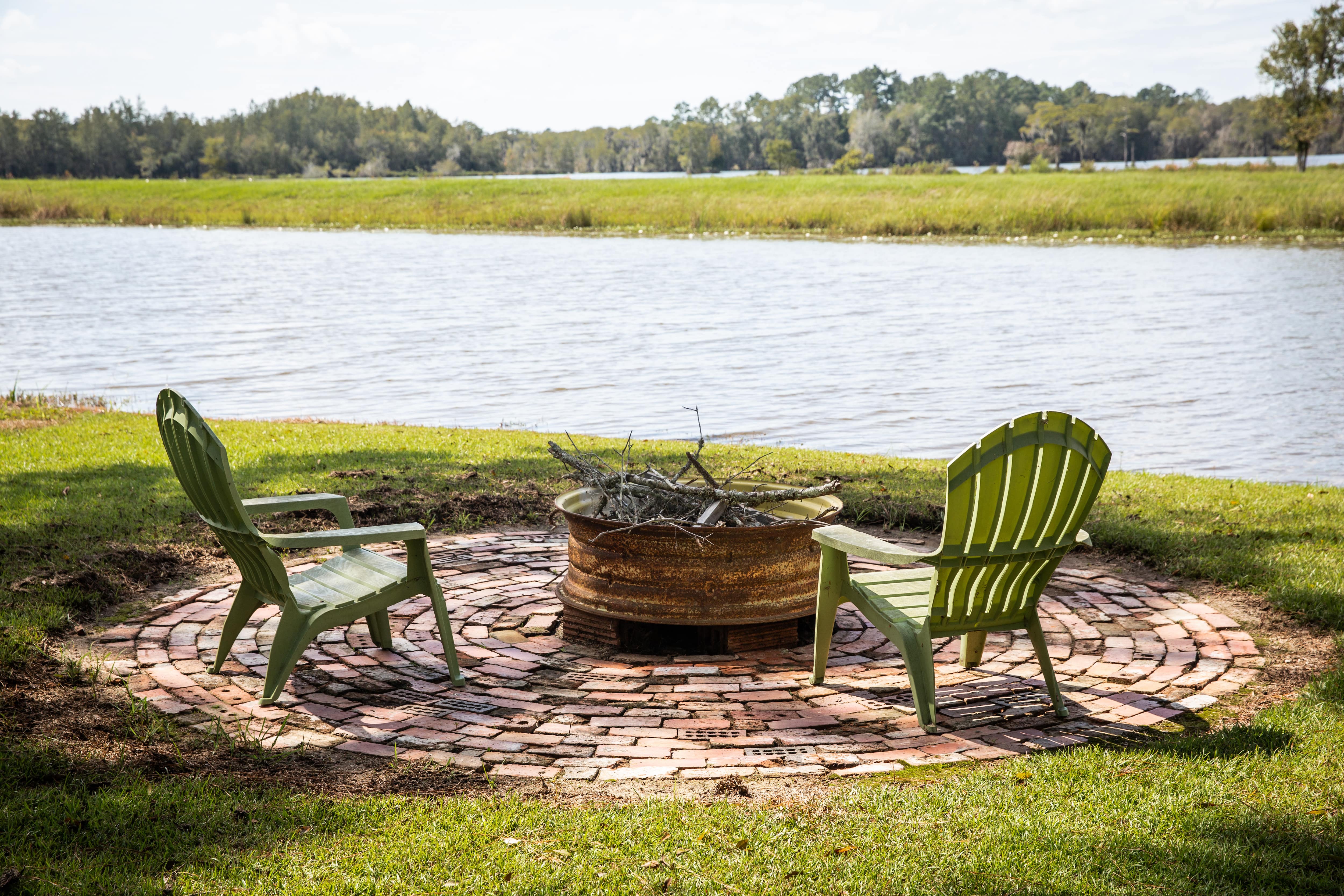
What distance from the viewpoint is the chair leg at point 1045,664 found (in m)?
3.64

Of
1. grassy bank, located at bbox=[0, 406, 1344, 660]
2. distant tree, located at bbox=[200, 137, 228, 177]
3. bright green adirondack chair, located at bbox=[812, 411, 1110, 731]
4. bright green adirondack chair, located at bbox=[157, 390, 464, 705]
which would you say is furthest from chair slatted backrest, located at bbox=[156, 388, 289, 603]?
distant tree, located at bbox=[200, 137, 228, 177]

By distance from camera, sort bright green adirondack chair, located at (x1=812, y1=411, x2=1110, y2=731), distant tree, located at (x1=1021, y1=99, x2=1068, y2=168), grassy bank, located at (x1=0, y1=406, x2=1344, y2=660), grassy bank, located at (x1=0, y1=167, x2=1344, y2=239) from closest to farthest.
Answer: bright green adirondack chair, located at (x1=812, y1=411, x2=1110, y2=731) < grassy bank, located at (x1=0, y1=406, x2=1344, y2=660) < grassy bank, located at (x1=0, y1=167, x2=1344, y2=239) < distant tree, located at (x1=1021, y1=99, x2=1068, y2=168)

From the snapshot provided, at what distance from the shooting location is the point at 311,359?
47.4ft

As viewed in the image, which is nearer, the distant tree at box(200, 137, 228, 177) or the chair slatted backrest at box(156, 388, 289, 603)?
the chair slatted backrest at box(156, 388, 289, 603)

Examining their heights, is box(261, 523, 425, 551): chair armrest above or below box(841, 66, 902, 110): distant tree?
below

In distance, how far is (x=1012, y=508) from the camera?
3.46m

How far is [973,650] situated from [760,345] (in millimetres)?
11521

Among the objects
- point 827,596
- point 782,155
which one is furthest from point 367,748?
point 782,155

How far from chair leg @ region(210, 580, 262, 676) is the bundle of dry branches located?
1.34m

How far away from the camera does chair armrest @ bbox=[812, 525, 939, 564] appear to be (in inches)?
140

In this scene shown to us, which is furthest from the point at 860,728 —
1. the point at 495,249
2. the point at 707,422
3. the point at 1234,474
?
the point at 495,249

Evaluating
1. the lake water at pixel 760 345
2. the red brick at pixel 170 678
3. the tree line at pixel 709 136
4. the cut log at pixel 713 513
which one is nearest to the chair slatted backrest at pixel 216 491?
the red brick at pixel 170 678

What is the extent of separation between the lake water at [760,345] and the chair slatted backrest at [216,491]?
6.07m

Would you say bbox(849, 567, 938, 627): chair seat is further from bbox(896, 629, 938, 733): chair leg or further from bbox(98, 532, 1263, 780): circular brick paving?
bbox(98, 532, 1263, 780): circular brick paving
